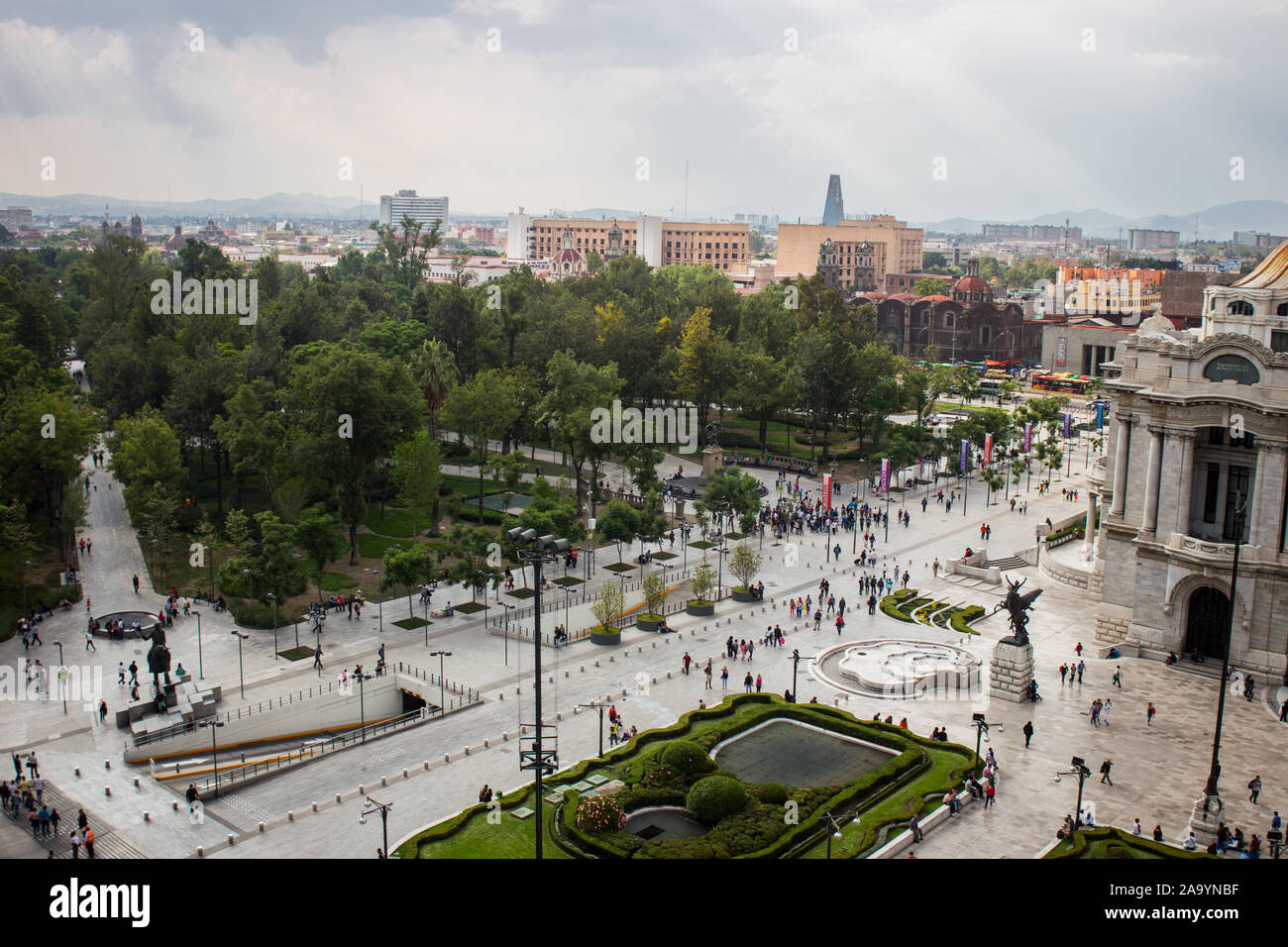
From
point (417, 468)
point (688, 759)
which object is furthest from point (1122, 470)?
point (417, 468)

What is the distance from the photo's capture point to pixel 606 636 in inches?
1987

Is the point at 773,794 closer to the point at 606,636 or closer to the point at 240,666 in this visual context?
the point at 606,636

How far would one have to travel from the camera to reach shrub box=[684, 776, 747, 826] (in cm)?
3328

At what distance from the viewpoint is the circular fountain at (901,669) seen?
4497 cm

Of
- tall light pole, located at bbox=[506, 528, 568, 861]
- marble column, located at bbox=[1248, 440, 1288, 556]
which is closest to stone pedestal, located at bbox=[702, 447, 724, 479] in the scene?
marble column, located at bbox=[1248, 440, 1288, 556]

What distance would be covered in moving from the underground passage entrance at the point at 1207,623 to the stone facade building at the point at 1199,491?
0.14 feet

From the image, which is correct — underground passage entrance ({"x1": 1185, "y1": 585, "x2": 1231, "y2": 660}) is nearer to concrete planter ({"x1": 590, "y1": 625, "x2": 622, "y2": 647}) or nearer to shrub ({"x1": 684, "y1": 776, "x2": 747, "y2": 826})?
concrete planter ({"x1": 590, "y1": 625, "x2": 622, "y2": 647})

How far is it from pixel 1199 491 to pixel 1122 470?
Result: 11.4 ft

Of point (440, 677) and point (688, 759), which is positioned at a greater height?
point (688, 759)

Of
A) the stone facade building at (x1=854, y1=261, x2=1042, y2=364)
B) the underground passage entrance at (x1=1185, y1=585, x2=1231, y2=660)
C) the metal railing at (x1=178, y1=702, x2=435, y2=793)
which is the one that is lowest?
the metal railing at (x1=178, y1=702, x2=435, y2=793)

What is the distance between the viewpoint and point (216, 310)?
88.7 metres

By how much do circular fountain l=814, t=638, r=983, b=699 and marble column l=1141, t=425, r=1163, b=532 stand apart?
9.37 m

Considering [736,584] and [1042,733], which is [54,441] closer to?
[736,584]
